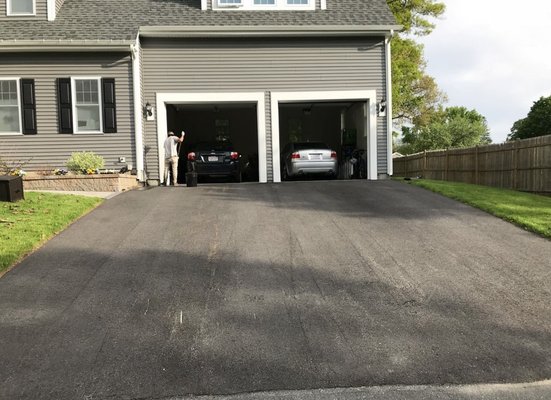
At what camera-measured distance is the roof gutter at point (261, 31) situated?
14.8 m

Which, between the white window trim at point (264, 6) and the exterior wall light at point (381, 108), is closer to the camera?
the exterior wall light at point (381, 108)

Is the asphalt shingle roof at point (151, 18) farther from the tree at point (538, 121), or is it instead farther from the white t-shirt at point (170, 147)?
the tree at point (538, 121)

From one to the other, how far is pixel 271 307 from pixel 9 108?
12.6 m

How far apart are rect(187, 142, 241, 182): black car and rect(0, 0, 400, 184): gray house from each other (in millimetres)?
1095

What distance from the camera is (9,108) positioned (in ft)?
46.6

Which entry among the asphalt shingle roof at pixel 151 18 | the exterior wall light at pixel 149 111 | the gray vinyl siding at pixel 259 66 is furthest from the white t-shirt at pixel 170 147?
the asphalt shingle roof at pixel 151 18

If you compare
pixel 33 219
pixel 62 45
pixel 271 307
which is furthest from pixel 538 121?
pixel 271 307

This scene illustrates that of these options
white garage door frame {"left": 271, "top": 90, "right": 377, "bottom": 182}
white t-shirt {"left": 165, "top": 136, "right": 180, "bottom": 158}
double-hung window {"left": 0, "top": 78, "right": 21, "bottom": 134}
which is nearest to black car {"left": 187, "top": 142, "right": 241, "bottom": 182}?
white t-shirt {"left": 165, "top": 136, "right": 180, "bottom": 158}

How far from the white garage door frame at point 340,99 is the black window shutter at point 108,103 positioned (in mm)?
4867

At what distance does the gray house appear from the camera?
1412cm

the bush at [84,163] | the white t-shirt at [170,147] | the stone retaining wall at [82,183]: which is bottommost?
the stone retaining wall at [82,183]

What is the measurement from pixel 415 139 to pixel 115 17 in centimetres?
4302

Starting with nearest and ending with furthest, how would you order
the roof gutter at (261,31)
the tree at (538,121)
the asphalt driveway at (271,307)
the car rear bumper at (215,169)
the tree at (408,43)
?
the asphalt driveway at (271,307), the roof gutter at (261,31), the car rear bumper at (215,169), the tree at (408,43), the tree at (538,121)

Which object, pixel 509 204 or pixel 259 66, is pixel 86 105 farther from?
pixel 509 204
